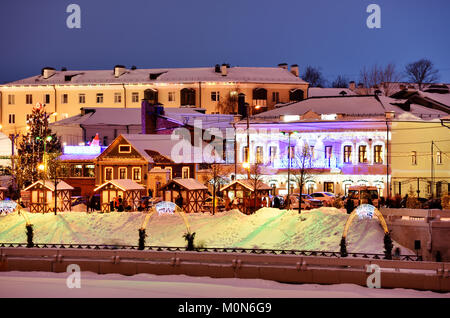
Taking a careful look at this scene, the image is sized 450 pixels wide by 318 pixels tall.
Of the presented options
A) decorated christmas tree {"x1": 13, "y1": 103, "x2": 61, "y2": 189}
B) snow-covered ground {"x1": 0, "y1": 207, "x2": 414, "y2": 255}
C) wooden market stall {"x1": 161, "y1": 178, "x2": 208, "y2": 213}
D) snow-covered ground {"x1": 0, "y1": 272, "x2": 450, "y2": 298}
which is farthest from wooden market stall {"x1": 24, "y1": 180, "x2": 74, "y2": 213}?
snow-covered ground {"x1": 0, "y1": 272, "x2": 450, "y2": 298}

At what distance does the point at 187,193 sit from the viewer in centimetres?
4197

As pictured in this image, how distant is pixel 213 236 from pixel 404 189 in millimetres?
20773

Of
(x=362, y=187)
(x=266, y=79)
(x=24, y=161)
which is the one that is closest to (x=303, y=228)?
(x=362, y=187)

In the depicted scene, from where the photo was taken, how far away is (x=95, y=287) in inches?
1019

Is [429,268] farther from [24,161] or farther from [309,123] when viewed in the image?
[24,161]

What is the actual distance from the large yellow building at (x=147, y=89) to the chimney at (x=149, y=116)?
1529 centimetres

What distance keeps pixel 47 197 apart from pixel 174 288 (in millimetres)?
21396

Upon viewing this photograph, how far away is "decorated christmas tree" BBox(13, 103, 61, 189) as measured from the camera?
53672 millimetres

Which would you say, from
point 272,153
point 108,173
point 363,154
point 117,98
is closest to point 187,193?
point 272,153

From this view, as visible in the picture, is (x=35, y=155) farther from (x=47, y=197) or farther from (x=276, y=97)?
(x=276, y=97)

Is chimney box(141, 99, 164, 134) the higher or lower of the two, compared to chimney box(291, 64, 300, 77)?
lower

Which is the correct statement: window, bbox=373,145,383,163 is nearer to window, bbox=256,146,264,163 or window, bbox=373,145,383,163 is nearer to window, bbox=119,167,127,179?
window, bbox=256,146,264,163

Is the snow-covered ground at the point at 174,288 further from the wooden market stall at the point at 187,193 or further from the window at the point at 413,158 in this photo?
the window at the point at 413,158

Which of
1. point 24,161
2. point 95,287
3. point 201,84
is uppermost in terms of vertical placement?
point 201,84
